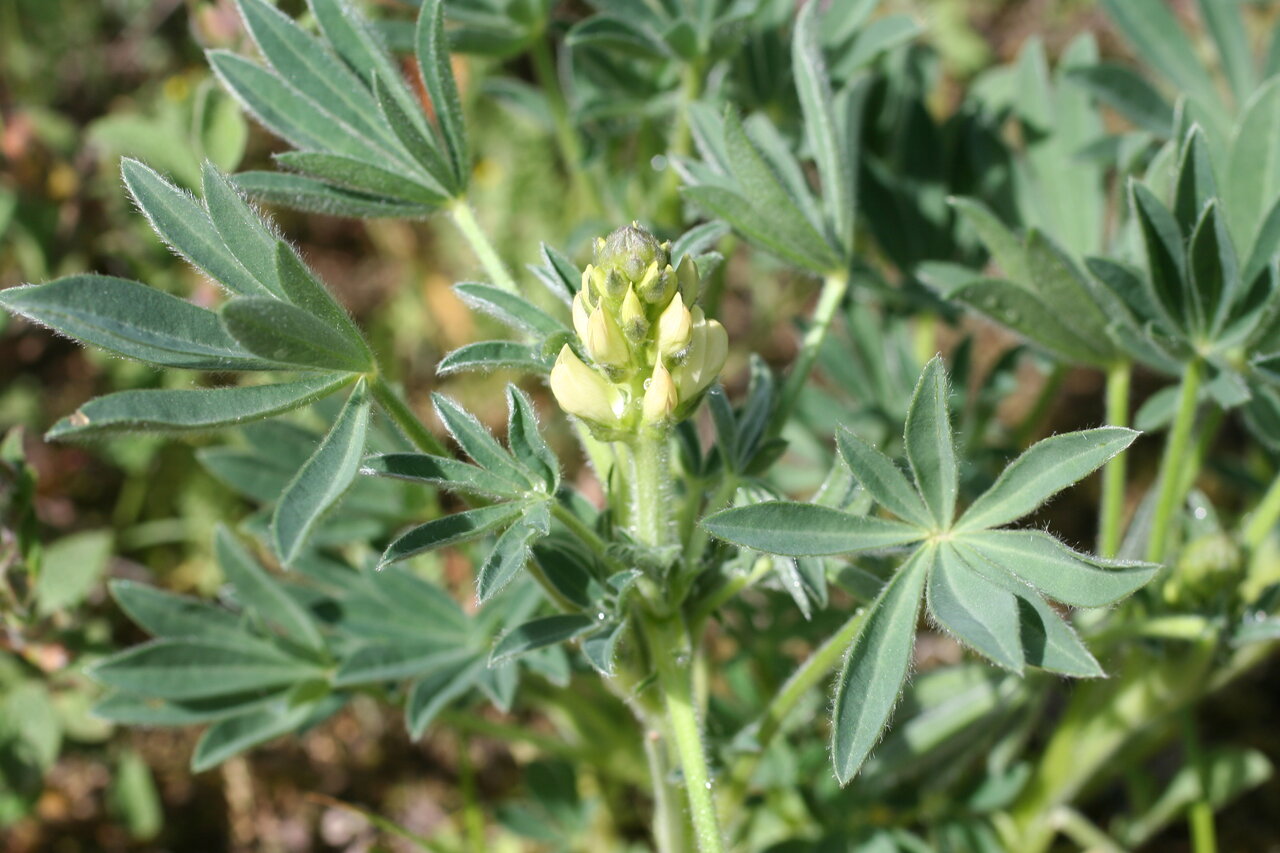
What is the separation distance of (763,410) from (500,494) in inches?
19.3

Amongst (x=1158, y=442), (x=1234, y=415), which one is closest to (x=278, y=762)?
(x=1158, y=442)

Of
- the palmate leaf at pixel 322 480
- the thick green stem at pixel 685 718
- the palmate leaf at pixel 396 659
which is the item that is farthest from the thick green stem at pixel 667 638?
the palmate leaf at pixel 396 659

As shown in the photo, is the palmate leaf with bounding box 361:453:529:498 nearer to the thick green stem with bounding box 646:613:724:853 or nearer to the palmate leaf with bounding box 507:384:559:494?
the palmate leaf with bounding box 507:384:559:494

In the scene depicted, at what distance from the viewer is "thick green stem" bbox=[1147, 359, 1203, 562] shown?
1852 mm

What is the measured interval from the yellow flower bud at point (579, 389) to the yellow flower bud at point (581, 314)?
0.09ft

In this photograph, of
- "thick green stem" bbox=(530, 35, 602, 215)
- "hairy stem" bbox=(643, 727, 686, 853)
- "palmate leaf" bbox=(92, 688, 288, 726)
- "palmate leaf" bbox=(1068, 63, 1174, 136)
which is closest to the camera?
"hairy stem" bbox=(643, 727, 686, 853)

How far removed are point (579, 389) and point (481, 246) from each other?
0.45m

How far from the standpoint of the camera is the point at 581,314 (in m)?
1.37

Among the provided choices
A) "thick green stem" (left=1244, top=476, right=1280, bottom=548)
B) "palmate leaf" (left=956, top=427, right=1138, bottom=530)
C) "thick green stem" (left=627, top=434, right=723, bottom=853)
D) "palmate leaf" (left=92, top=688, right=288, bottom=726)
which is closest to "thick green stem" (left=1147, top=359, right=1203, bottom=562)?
"thick green stem" (left=1244, top=476, right=1280, bottom=548)

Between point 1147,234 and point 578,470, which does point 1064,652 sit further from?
point 578,470

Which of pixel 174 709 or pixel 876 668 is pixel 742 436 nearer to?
pixel 876 668

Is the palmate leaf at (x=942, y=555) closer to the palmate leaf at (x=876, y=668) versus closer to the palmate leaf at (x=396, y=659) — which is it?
the palmate leaf at (x=876, y=668)

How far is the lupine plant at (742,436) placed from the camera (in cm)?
138

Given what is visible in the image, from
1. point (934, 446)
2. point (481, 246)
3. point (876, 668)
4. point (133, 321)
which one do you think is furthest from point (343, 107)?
point (876, 668)
